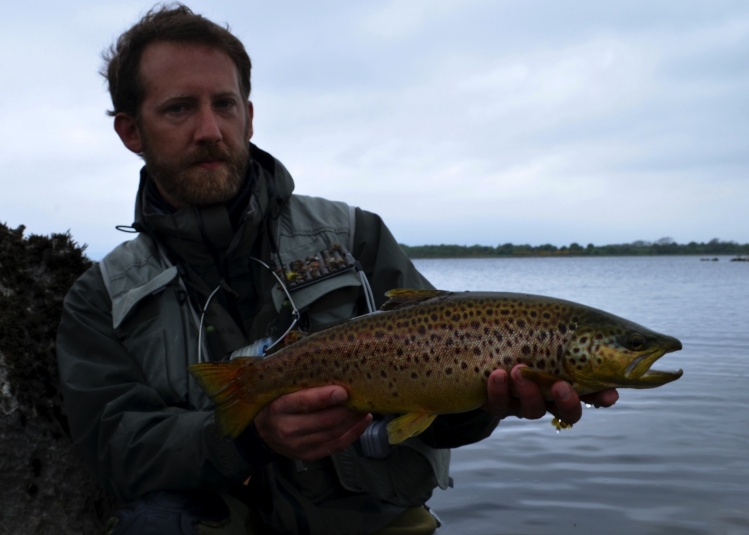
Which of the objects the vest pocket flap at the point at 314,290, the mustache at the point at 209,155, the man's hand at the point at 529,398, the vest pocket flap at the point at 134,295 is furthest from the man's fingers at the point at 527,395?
the mustache at the point at 209,155

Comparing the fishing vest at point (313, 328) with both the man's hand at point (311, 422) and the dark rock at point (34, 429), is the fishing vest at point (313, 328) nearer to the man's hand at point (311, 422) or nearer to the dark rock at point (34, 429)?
the man's hand at point (311, 422)

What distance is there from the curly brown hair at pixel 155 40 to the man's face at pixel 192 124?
0.19 ft

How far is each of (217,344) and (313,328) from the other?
0.54m

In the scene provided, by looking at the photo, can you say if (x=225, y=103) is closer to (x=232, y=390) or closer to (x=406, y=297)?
(x=406, y=297)

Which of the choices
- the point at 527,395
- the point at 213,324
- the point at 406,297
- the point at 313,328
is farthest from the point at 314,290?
the point at 527,395

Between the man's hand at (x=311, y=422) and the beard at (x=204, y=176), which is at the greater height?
the beard at (x=204, y=176)

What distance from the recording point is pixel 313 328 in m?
4.18

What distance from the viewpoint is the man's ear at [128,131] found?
495 cm

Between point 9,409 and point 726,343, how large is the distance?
17.3 metres

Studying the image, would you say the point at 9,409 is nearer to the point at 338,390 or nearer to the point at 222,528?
the point at 222,528

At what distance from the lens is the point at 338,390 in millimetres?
3229

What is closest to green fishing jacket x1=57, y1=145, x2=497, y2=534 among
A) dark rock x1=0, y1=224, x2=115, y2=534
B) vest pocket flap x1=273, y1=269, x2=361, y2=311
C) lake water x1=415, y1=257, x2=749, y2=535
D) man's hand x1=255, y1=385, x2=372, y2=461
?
vest pocket flap x1=273, y1=269, x2=361, y2=311

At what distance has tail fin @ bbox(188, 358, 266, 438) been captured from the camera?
3.34m

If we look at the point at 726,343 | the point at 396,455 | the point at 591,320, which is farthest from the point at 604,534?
the point at 726,343
